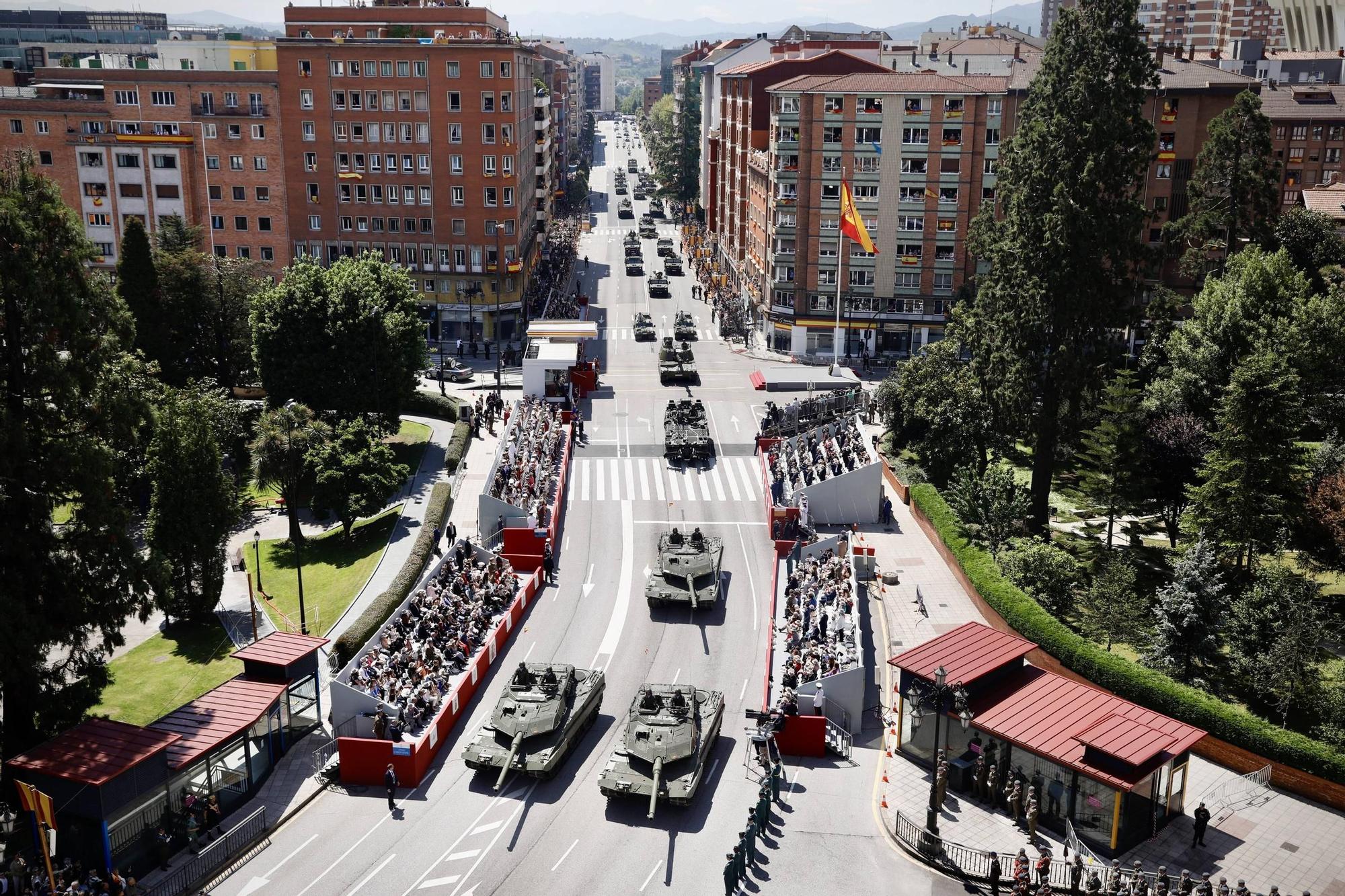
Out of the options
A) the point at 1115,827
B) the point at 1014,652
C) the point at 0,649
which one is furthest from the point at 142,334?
the point at 1115,827

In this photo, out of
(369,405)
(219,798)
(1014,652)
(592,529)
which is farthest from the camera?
(369,405)

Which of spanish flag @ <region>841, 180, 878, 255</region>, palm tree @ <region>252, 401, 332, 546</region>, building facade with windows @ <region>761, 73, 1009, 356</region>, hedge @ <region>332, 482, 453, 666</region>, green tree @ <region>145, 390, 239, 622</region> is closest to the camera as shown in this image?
hedge @ <region>332, 482, 453, 666</region>

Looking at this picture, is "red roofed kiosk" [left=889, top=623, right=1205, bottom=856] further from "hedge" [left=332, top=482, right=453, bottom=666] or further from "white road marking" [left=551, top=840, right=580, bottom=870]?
"hedge" [left=332, top=482, right=453, bottom=666]

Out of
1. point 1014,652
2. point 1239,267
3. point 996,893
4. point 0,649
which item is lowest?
point 996,893

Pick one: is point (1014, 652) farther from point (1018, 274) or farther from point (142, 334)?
point (142, 334)

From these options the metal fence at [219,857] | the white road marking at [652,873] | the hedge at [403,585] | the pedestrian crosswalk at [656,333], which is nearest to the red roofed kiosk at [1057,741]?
the white road marking at [652,873]

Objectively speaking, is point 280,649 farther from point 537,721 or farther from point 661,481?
point 661,481

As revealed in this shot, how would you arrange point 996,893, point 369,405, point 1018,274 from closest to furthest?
point 996,893 < point 1018,274 < point 369,405

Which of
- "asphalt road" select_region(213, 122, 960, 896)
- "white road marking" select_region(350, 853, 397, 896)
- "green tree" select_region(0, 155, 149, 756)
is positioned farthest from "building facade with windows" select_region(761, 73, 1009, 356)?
"white road marking" select_region(350, 853, 397, 896)
